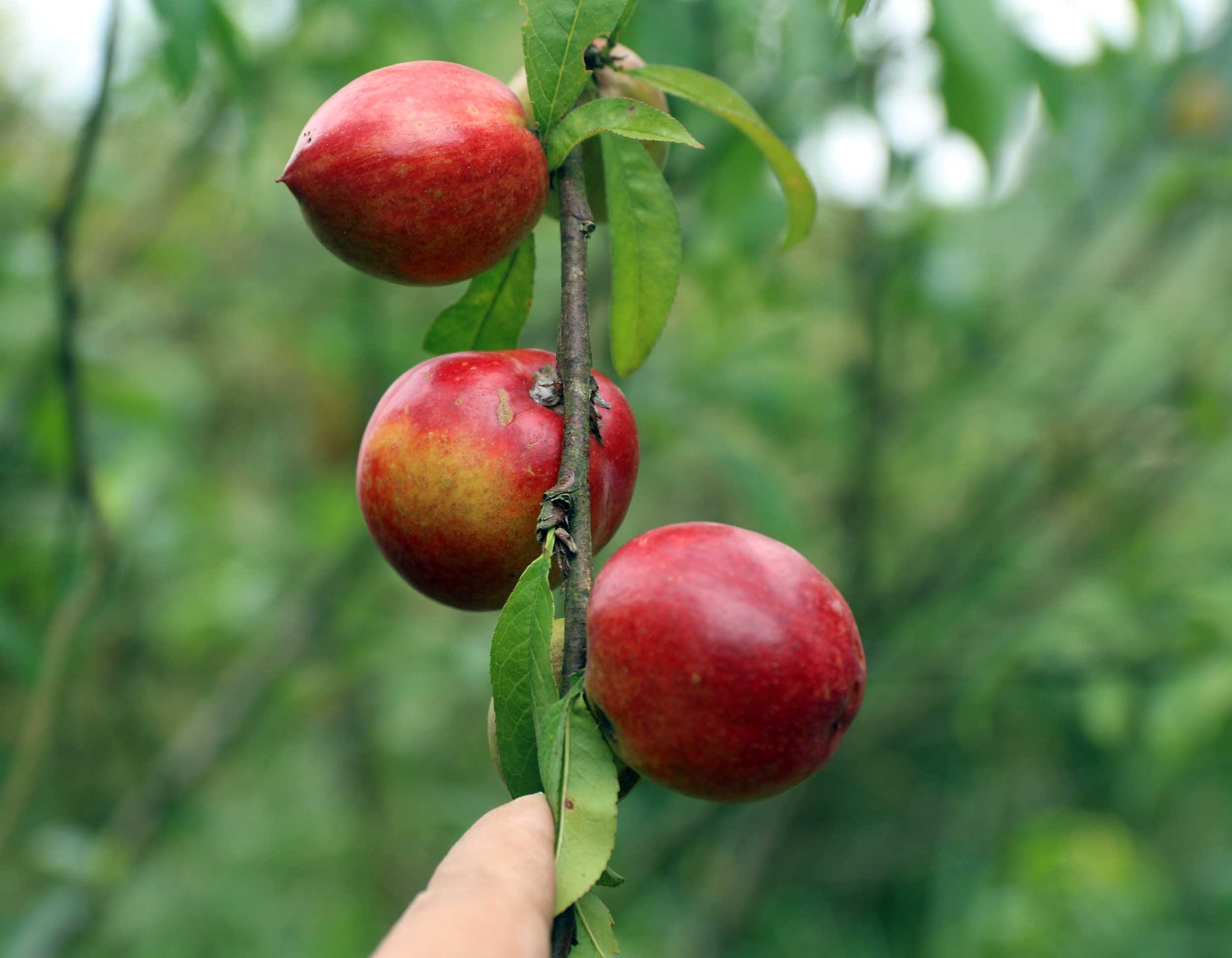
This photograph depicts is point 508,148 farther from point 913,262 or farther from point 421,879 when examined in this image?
point 421,879

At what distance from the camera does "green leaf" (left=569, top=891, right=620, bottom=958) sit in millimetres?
654

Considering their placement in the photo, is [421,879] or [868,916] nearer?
[421,879]

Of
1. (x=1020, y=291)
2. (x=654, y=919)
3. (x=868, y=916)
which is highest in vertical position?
(x=1020, y=291)

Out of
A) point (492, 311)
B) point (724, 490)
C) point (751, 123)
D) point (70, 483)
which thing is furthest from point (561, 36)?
point (724, 490)

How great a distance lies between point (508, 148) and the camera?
2.57ft

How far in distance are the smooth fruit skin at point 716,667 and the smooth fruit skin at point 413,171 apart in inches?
11.6

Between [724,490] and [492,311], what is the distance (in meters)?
3.50

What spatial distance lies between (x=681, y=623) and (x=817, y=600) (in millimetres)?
97

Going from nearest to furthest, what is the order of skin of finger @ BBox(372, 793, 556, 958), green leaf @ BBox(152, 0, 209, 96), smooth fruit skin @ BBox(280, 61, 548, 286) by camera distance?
skin of finger @ BBox(372, 793, 556, 958), smooth fruit skin @ BBox(280, 61, 548, 286), green leaf @ BBox(152, 0, 209, 96)

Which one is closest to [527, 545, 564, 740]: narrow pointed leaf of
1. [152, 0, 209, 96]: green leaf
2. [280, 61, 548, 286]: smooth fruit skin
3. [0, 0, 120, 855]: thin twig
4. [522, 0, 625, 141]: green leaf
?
[280, 61, 548, 286]: smooth fruit skin

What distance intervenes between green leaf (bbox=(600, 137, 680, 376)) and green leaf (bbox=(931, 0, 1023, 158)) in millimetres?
564

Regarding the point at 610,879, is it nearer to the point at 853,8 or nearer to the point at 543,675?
the point at 543,675

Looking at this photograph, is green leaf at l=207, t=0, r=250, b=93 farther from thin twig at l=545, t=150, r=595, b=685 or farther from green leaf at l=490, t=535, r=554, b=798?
green leaf at l=490, t=535, r=554, b=798

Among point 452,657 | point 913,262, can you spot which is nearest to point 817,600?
point 452,657
